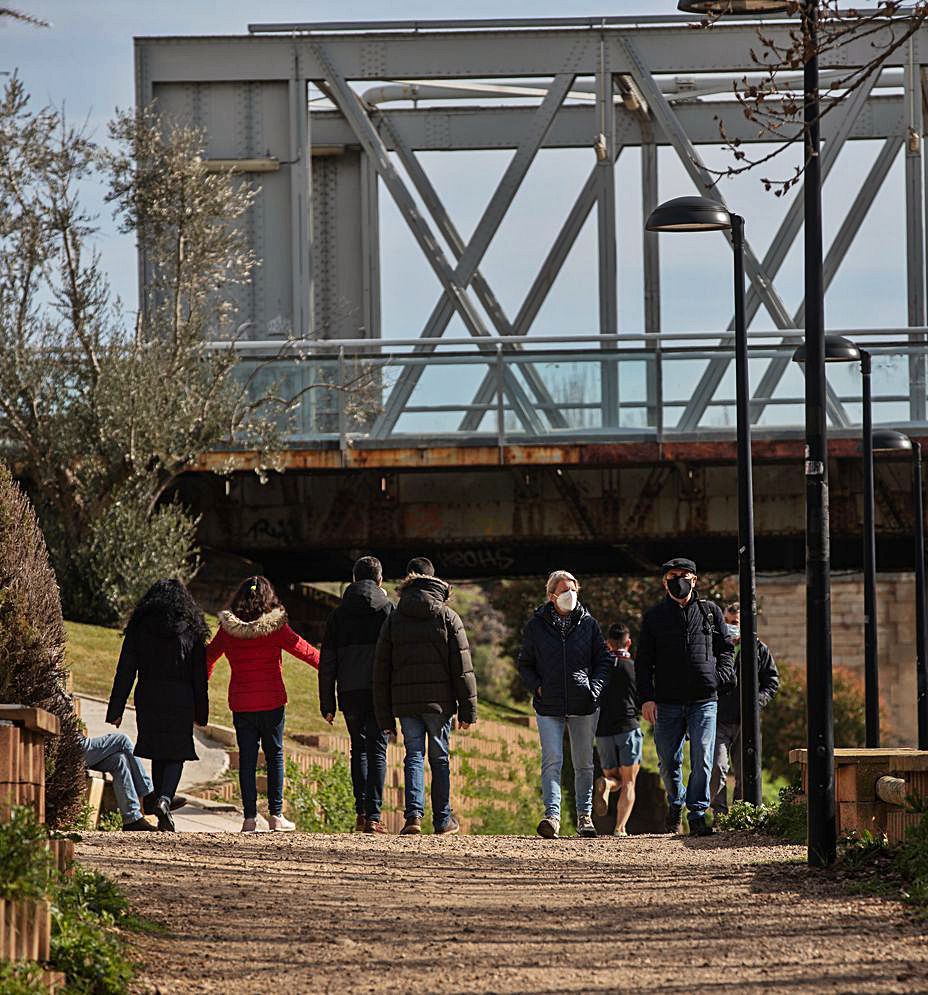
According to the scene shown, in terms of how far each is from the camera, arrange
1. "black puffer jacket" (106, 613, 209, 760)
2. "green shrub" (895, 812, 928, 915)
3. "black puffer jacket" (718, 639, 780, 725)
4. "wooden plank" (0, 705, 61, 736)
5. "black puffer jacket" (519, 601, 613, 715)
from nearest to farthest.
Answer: "wooden plank" (0, 705, 61, 736), "green shrub" (895, 812, 928, 915), "black puffer jacket" (106, 613, 209, 760), "black puffer jacket" (519, 601, 613, 715), "black puffer jacket" (718, 639, 780, 725)

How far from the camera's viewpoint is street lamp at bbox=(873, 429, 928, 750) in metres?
22.7

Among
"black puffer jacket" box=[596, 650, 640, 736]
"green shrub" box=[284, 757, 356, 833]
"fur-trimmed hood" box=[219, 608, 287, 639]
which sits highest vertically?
"fur-trimmed hood" box=[219, 608, 287, 639]

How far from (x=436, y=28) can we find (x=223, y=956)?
84.9 feet

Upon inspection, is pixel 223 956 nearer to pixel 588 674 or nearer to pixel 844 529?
pixel 588 674

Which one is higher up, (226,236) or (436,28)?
(436,28)

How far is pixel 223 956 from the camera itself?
24.2ft

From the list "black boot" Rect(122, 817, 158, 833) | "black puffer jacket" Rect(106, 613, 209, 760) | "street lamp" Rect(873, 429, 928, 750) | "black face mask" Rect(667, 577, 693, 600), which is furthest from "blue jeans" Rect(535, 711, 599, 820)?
"street lamp" Rect(873, 429, 928, 750)

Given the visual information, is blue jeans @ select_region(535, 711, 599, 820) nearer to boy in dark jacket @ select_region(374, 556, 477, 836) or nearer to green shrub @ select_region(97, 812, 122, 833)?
boy in dark jacket @ select_region(374, 556, 477, 836)

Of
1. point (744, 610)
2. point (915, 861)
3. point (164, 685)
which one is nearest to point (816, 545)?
point (915, 861)

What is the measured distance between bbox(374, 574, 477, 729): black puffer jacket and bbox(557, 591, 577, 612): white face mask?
0.81 metres

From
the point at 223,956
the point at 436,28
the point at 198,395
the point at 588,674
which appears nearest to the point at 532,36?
the point at 436,28

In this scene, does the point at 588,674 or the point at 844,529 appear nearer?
the point at 588,674

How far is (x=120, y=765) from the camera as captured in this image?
1303cm

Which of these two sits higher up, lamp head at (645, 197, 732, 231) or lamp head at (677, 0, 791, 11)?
lamp head at (677, 0, 791, 11)
